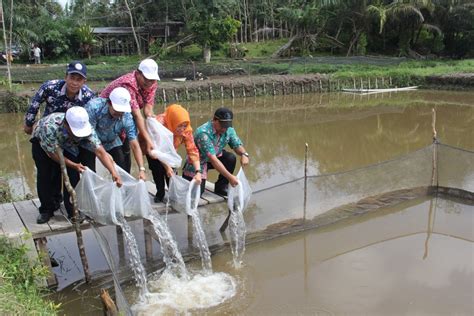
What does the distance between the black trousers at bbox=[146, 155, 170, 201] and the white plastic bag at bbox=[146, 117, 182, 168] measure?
0.18m

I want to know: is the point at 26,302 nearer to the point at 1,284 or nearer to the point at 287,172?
the point at 1,284

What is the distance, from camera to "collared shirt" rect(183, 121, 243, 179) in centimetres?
462

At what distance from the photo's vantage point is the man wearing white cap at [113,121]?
3.85 meters

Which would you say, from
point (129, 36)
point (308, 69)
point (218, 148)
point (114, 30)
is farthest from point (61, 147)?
point (129, 36)

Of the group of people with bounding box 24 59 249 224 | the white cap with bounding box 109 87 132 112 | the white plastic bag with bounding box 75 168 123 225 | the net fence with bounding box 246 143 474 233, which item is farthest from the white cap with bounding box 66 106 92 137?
the net fence with bounding box 246 143 474 233

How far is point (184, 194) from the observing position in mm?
4406

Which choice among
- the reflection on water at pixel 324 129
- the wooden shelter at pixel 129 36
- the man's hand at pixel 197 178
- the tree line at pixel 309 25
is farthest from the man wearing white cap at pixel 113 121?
the wooden shelter at pixel 129 36

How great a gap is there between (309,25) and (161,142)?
2643cm

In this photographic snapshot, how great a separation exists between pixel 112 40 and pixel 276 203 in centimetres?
3012

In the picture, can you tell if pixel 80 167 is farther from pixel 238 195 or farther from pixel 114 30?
pixel 114 30

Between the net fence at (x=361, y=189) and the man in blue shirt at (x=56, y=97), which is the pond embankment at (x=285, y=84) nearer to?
the net fence at (x=361, y=189)

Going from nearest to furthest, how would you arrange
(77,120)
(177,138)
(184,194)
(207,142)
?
(77,120)
(184,194)
(177,138)
(207,142)

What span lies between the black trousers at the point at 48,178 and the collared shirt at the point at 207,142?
3.67 feet

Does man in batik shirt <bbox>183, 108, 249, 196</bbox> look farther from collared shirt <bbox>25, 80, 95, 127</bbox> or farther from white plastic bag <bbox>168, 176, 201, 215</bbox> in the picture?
collared shirt <bbox>25, 80, 95, 127</bbox>
